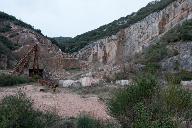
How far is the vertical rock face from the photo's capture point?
4724 cm

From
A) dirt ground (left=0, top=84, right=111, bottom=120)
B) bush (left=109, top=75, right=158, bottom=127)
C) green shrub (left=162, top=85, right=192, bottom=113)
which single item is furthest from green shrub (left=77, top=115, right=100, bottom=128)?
green shrub (left=162, top=85, right=192, bottom=113)

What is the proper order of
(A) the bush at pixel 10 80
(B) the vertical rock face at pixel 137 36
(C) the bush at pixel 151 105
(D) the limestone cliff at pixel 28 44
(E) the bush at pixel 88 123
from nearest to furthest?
(C) the bush at pixel 151 105 < (E) the bush at pixel 88 123 < (A) the bush at pixel 10 80 < (B) the vertical rock face at pixel 137 36 < (D) the limestone cliff at pixel 28 44

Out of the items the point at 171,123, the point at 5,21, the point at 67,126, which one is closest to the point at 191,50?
the point at 67,126

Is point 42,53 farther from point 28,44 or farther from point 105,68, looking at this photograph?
point 105,68

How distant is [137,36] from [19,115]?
115 feet

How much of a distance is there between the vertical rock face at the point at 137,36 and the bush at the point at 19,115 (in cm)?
2643

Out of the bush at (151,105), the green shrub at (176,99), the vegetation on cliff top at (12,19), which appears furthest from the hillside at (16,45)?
the green shrub at (176,99)

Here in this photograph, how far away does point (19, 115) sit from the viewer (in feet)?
66.9

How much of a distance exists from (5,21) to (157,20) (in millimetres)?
29523

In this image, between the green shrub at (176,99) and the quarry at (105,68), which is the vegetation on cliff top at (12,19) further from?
the green shrub at (176,99)

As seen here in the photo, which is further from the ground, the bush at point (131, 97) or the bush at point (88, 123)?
the bush at point (131, 97)

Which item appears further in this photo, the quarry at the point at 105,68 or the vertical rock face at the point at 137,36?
the vertical rock face at the point at 137,36

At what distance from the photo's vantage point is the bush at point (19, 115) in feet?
65.0

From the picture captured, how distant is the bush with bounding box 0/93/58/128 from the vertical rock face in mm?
26431
